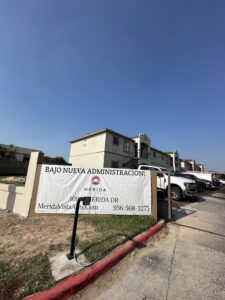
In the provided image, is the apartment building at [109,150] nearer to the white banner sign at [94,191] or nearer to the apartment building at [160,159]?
the apartment building at [160,159]

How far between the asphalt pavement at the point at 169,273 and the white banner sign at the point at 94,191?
174cm

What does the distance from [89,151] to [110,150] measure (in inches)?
143

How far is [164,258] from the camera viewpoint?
145 inches

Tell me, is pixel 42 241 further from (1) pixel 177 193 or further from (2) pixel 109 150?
(2) pixel 109 150

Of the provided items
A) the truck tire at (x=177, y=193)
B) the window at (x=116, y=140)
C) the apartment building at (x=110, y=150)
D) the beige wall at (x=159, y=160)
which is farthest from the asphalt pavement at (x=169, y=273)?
the beige wall at (x=159, y=160)

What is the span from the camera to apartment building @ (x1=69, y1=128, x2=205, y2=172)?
74.9 ft

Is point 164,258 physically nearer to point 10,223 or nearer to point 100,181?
point 100,181

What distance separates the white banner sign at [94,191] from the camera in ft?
19.8

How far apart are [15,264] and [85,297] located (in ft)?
4.89

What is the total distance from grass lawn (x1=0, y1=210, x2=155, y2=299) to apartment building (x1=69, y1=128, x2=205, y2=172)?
1627 centimetres

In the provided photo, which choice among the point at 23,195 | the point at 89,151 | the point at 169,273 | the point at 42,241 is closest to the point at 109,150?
the point at 89,151

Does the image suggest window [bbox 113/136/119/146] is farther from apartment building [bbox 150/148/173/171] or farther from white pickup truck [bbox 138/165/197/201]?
white pickup truck [bbox 138/165/197/201]

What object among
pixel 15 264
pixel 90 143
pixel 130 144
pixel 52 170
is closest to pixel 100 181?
pixel 52 170

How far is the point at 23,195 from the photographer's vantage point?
6.29m
